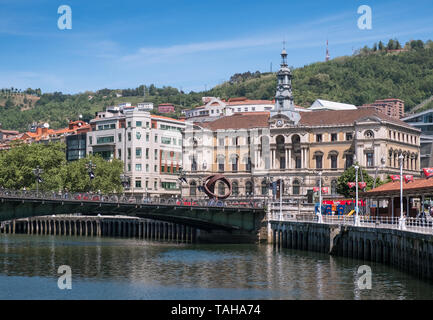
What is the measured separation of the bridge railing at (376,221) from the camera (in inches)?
2972

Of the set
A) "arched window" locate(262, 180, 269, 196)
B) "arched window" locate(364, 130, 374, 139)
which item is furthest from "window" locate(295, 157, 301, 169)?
"arched window" locate(364, 130, 374, 139)

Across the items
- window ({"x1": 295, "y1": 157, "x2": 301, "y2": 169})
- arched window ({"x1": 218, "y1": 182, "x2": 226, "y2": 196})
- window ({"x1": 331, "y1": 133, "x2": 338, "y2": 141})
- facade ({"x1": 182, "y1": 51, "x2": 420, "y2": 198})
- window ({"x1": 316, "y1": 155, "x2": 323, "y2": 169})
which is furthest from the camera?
arched window ({"x1": 218, "y1": 182, "x2": 226, "y2": 196})

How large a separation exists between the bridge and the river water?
601 cm

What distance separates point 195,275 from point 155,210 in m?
43.6

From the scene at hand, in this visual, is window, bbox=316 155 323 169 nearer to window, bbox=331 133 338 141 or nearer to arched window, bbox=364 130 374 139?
window, bbox=331 133 338 141

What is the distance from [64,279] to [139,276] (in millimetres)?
7393

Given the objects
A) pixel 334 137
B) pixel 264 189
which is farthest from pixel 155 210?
pixel 334 137

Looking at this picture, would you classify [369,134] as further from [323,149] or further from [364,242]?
[364,242]

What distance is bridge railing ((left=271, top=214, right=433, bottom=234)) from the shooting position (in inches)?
2972
